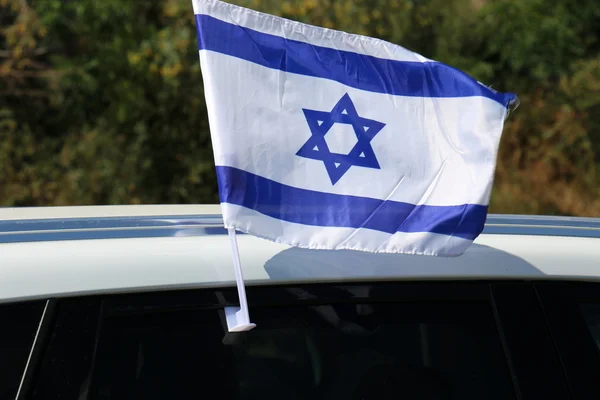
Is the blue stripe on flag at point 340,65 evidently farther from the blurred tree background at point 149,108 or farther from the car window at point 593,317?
the blurred tree background at point 149,108

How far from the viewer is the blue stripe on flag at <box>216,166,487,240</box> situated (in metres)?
1.73

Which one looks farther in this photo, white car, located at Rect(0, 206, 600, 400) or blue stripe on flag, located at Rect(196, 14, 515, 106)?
blue stripe on flag, located at Rect(196, 14, 515, 106)

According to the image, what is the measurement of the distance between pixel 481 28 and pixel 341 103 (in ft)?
29.1

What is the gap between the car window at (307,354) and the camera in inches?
65.2

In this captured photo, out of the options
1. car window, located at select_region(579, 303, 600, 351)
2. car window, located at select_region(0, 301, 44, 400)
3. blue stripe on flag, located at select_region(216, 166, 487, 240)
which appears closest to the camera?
car window, located at select_region(0, 301, 44, 400)

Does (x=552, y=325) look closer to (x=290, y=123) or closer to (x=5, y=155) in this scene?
(x=290, y=123)

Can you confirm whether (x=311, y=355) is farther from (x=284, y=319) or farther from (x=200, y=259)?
(x=200, y=259)

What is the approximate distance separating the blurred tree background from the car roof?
21.4 ft

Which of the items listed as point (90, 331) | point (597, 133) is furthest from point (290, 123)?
point (597, 133)

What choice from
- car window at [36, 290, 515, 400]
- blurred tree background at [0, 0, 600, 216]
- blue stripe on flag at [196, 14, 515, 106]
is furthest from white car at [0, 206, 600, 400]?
blurred tree background at [0, 0, 600, 216]

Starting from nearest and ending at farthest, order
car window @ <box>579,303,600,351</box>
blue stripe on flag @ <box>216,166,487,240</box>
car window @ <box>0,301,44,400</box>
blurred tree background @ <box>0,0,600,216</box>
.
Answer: car window @ <box>0,301,44,400</box> < blue stripe on flag @ <box>216,166,487,240</box> < car window @ <box>579,303,600,351</box> < blurred tree background @ <box>0,0,600,216</box>

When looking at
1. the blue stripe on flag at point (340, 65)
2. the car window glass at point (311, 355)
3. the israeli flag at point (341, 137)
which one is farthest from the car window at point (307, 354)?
the blue stripe on flag at point (340, 65)

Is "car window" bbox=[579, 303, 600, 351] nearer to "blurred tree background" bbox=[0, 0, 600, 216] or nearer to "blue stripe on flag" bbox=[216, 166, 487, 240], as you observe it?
"blue stripe on flag" bbox=[216, 166, 487, 240]

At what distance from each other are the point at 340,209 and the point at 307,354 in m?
0.32
